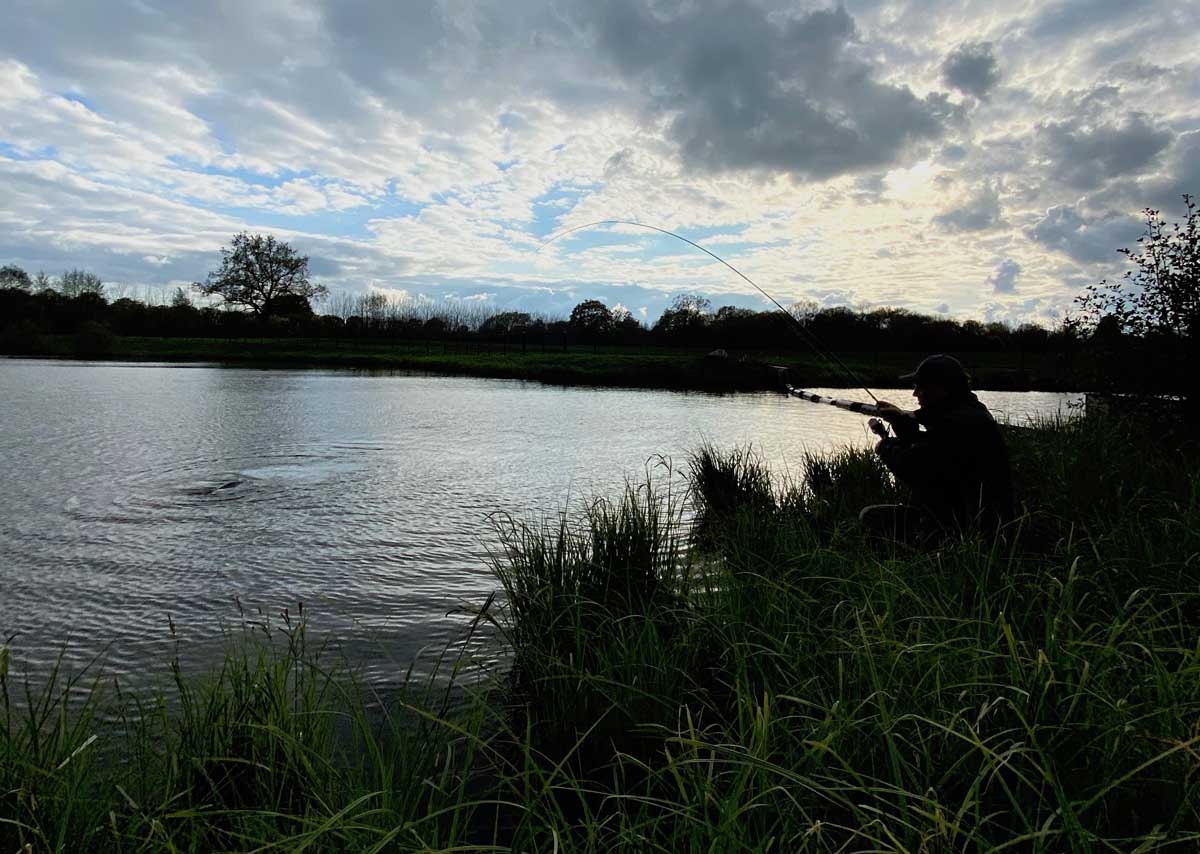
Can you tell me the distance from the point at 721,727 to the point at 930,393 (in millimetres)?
3611

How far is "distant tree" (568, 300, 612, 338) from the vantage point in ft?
282

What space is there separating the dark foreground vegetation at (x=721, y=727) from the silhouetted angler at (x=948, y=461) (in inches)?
14.1

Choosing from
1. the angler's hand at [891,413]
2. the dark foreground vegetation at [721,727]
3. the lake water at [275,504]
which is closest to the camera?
the dark foreground vegetation at [721,727]

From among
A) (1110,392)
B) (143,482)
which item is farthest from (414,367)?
(1110,392)

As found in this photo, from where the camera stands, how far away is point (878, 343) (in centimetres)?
7044

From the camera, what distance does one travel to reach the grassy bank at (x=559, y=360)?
171 feet

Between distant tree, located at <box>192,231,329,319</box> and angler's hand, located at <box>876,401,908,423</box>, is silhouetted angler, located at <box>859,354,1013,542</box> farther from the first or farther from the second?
distant tree, located at <box>192,231,329,319</box>

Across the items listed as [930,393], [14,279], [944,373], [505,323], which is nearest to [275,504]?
[930,393]

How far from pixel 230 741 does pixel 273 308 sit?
95820mm

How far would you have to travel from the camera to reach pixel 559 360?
63.8 m

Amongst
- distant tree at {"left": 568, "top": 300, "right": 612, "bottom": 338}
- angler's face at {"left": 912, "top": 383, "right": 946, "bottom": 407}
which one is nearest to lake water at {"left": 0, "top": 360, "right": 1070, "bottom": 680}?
angler's face at {"left": 912, "top": 383, "right": 946, "bottom": 407}

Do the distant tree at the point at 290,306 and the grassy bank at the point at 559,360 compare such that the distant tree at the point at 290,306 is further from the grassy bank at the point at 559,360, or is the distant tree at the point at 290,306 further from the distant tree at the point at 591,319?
the distant tree at the point at 591,319

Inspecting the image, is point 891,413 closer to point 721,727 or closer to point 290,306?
point 721,727

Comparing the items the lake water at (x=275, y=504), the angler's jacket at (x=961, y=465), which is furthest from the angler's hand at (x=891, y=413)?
the lake water at (x=275, y=504)
